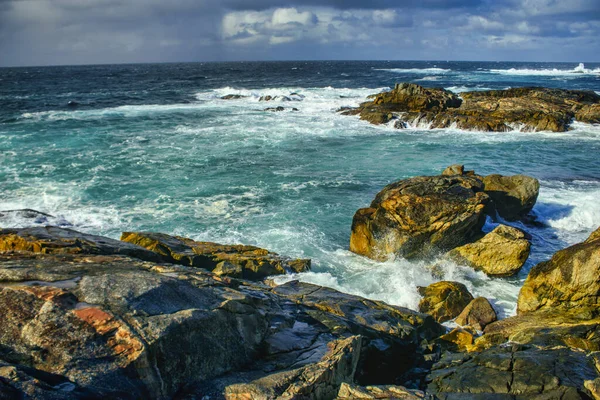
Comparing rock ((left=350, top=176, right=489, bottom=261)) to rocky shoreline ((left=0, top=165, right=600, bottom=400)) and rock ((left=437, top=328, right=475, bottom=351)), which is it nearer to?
rocky shoreline ((left=0, top=165, right=600, bottom=400))

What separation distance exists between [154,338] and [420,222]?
11347 mm

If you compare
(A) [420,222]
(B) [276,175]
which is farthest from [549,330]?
(B) [276,175]

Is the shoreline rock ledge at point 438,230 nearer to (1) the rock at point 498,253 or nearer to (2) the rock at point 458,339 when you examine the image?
(1) the rock at point 498,253

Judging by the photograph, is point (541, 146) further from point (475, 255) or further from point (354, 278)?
point (354, 278)

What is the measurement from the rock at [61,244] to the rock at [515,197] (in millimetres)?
13913

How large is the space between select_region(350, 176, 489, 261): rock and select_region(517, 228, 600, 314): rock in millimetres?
3709

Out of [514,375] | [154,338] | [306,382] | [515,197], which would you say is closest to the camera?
[154,338]

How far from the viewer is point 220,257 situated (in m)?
12.9

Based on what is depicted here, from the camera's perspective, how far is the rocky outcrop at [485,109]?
3884 cm

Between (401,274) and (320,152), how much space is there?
18.0 metres

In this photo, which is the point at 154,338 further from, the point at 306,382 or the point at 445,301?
the point at 445,301

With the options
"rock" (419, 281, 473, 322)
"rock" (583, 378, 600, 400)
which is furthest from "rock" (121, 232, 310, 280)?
"rock" (583, 378, 600, 400)

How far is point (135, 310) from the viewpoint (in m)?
5.49

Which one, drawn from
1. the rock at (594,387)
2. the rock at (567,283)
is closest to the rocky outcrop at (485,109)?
the rock at (567,283)
